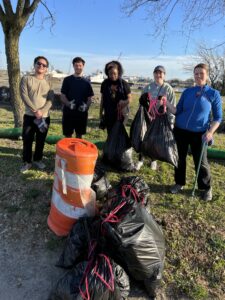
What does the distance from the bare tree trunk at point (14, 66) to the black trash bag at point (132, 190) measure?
11.1 ft

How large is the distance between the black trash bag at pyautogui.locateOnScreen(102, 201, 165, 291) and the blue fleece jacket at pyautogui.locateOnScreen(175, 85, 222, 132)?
143 centimetres

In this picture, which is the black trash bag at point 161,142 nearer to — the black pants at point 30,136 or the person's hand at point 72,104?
the person's hand at point 72,104

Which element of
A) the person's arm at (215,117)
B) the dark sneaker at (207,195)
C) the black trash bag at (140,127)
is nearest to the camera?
the person's arm at (215,117)

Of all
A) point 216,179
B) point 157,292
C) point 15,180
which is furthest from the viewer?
point 216,179

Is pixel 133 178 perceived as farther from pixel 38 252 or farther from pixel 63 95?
pixel 63 95

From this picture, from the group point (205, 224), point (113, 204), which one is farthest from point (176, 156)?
point (113, 204)

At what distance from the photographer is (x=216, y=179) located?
5.14m

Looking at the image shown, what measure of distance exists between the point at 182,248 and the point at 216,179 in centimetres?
181

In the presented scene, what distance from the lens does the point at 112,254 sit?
305 centimetres

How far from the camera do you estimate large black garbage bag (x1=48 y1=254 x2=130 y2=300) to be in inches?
108

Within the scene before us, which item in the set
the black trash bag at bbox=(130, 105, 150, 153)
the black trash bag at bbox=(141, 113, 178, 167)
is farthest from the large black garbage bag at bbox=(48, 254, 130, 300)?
the black trash bag at bbox=(130, 105, 150, 153)

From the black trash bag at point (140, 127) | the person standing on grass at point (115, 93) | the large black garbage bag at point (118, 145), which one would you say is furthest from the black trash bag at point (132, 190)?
the person standing on grass at point (115, 93)

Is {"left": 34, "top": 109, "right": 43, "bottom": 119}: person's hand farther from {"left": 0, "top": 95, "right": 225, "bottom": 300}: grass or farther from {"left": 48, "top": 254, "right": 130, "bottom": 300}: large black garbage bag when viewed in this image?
{"left": 48, "top": 254, "right": 130, "bottom": 300}: large black garbage bag

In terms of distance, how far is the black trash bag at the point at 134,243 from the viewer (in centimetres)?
293
